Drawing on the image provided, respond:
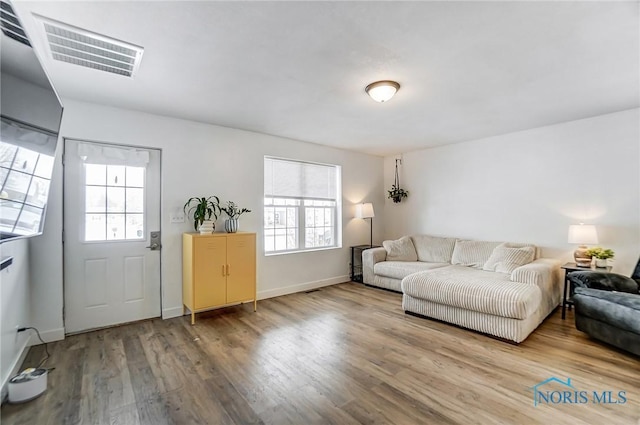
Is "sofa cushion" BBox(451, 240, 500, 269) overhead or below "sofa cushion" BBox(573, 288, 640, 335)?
overhead

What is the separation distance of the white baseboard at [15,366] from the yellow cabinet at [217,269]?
1.39 meters

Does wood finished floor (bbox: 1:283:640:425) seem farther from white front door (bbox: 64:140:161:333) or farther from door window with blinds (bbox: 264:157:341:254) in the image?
door window with blinds (bbox: 264:157:341:254)

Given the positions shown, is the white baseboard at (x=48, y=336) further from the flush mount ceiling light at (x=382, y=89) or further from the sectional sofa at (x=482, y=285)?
the flush mount ceiling light at (x=382, y=89)

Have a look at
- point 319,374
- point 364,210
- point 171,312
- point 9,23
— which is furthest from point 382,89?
point 171,312

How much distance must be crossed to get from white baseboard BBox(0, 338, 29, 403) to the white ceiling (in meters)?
2.39

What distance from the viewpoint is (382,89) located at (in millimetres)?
2674

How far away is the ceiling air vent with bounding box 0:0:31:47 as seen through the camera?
1.22 meters

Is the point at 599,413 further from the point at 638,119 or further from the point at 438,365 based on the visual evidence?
the point at 638,119

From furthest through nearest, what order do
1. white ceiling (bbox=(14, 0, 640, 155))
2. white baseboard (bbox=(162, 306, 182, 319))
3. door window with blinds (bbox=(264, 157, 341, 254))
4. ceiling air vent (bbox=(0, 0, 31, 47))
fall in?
door window with blinds (bbox=(264, 157, 341, 254)) → white baseboard (bbox=(162, 306, 182, 319)) → white ceiling (bbox=(14, 0, 640, 155)) → ceiling air vent (bbox=(0, 0, 31, 47))

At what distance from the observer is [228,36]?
200 cm

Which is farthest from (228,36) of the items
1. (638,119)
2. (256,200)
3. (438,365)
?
(638,119)

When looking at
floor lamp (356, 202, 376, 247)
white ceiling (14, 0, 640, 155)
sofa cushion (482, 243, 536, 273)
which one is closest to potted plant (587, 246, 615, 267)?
sofa cushion (482, 243, 536, 273)

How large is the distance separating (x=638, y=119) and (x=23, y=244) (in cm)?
659

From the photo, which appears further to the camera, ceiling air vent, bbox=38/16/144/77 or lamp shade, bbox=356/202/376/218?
lamp shade, bbox=356/202/376/218
